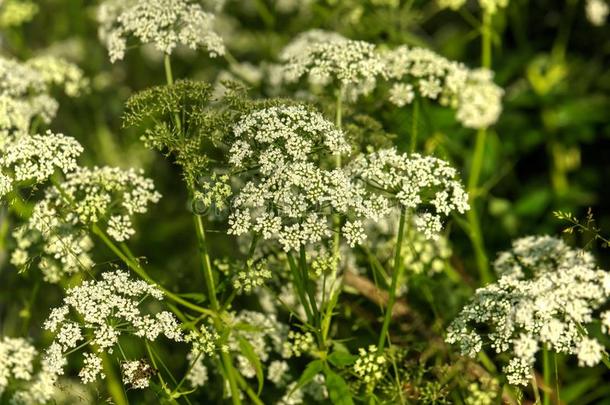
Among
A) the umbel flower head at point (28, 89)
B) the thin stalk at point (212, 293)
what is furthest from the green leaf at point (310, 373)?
the umbel flower head at point (28, 89)

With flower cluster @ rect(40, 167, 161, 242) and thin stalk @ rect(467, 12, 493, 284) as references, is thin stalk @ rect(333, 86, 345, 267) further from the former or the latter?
thin stalk @ rect(467, 12, 493, 284)

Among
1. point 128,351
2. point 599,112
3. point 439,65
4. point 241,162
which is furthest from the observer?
point 599,112

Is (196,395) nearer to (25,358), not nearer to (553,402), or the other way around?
(25,358)

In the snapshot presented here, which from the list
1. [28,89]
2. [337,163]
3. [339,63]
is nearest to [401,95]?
[339,63]

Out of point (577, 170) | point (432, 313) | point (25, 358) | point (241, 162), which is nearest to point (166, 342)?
point (25, 358)

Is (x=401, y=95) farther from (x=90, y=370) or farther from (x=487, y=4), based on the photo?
(x=90, y=370)

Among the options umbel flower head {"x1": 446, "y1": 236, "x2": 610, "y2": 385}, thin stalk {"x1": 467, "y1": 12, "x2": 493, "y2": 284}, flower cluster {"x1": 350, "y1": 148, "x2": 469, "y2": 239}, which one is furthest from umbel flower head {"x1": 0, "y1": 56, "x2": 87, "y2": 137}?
thin stalk {"x1": 467, "y1": 12, "x2": 493, "y2": 284}
